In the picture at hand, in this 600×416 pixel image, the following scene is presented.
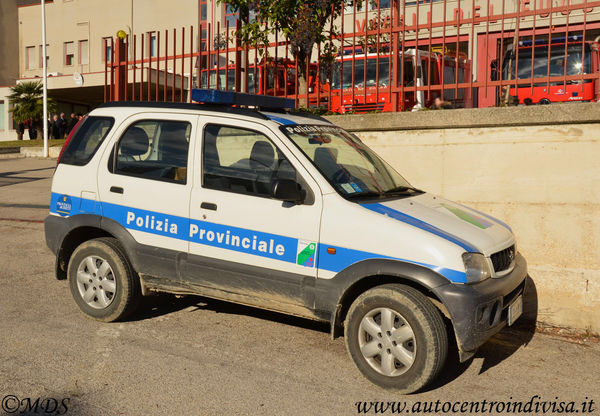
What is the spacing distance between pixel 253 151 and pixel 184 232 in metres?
0.84

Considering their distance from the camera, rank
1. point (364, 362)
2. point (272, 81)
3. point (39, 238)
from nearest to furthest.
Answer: point (364, 362)
point (272, 81)
point (39, 238)

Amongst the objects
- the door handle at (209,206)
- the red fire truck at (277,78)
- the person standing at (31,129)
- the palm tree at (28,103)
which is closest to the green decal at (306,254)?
the door handle at (209,206)

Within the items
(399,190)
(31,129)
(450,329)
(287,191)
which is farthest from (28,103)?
(450,329)

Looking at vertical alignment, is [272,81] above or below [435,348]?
above

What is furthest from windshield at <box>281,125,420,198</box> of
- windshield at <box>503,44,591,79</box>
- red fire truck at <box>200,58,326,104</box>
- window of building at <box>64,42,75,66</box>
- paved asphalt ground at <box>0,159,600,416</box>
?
window of building at <box>64,42,75,66</box>

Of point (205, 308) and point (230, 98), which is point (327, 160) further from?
point (205, 308)

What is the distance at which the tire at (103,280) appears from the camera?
197 inches

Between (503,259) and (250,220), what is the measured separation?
1839 millimetres

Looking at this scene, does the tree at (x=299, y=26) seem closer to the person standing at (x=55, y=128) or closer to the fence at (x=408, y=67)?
the fence at (x=408, y=67)

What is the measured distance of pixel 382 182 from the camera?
485 centimetres

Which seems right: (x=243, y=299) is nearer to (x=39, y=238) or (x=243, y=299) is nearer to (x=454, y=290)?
(x=454, y=290)

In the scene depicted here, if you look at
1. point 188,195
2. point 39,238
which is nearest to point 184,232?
point 188,195

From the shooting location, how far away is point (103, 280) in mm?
5133

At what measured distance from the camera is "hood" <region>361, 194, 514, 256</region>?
4.06m
